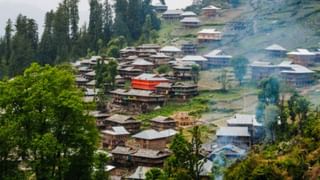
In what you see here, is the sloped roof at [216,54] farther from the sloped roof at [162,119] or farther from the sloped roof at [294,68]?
the sloped roof at [162,119]

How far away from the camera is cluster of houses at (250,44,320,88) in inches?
1624

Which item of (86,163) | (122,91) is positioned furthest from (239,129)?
(86,163)

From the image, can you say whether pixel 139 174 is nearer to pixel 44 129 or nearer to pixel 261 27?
pixel 44 129

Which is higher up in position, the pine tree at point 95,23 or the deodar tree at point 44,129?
the pine tree at point 95,23

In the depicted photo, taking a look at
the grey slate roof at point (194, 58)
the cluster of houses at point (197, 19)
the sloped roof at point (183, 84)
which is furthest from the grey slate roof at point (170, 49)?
the sloped roof at point (183, 84)

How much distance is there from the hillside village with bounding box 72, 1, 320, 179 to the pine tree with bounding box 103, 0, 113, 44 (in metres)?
6.28

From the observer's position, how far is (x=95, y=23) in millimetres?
58719

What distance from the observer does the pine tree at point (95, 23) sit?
58.1m

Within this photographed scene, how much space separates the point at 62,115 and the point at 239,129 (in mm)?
15635

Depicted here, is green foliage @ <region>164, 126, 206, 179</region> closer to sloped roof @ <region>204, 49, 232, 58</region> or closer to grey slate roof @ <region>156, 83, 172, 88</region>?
grey slate roof @ <region>156, 83, 172, 88</region>

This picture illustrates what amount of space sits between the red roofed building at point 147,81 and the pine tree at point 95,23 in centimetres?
1568

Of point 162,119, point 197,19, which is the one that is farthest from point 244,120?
point 197,19

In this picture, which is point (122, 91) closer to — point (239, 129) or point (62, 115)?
point (239, 129)

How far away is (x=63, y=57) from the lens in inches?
2124
